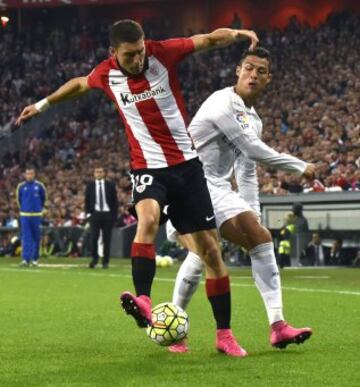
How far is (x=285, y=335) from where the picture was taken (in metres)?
8.11

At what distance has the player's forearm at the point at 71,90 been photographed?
26.9 ft

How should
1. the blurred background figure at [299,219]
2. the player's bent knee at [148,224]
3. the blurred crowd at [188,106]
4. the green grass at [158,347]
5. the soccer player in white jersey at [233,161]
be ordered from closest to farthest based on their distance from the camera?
the green grass at [158,347], the player's bent knee at [148,224], the soccer player in white jersey at [233,161], the blurred background figure at [299,219], the blurred crowd at [188,106]

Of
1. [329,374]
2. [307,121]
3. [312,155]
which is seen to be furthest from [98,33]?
[329,374]

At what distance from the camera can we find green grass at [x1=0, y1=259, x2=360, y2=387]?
672 centimetres

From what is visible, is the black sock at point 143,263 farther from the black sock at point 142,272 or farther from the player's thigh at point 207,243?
the player's thigh at point 207,243

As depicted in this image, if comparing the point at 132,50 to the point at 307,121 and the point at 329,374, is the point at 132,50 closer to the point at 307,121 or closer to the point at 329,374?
the point at 329,374

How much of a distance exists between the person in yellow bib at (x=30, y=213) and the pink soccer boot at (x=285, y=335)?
53.1 feet

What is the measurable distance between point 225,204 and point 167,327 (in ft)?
4.33

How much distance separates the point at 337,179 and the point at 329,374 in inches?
703

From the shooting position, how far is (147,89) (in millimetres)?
7969

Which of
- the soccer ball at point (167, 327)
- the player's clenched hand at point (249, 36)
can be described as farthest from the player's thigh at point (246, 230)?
the player's clenched hand at point (249, 36)

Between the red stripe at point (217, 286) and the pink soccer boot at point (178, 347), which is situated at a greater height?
the red stripe at point (217, 286)

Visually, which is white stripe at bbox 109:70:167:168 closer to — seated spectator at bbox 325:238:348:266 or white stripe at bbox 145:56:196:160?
white stripe at bbox 145:56:196:160

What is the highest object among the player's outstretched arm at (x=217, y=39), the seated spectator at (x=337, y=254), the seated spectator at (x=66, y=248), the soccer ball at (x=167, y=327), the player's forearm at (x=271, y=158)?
Result: the player's outstretched arm at (x=217, y=39)
